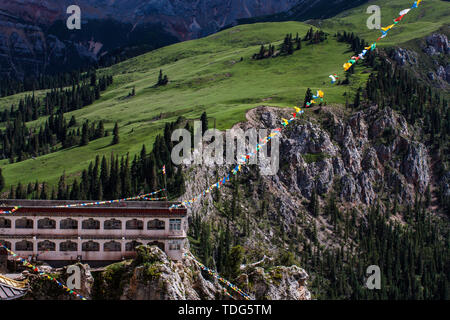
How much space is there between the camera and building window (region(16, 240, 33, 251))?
8319 cm

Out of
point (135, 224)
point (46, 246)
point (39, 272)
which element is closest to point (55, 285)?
point (39, 272)

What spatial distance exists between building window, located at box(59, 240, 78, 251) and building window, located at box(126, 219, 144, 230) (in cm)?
686

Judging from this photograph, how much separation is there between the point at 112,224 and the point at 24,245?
10860 mm

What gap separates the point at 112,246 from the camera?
3364 inches

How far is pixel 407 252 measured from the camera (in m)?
198

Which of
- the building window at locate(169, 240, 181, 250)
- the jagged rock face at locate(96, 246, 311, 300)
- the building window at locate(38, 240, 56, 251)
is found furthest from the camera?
A: the building window at locate(169, 240, 181, 250)

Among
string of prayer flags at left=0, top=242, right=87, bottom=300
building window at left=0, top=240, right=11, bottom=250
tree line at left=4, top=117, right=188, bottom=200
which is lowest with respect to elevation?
string of prayer flags at left=0, top=242, right=87, bottom=300

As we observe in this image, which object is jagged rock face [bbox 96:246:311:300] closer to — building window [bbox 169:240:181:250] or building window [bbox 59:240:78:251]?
building window [bbox 169:240:181:250]

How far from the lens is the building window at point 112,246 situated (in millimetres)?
85188

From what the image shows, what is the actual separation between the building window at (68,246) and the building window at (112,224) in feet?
14.0

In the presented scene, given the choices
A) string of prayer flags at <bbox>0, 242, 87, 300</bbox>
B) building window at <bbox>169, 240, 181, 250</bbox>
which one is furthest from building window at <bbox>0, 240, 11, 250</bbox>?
building window at <bbox>169, 240, 181, 250</bbox>

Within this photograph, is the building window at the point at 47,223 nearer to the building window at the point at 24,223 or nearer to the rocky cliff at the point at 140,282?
the building window at the point at 24,223

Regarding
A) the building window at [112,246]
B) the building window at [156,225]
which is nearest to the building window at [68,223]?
the building window at [112,246]

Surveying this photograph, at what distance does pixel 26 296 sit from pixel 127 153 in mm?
115845
